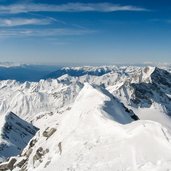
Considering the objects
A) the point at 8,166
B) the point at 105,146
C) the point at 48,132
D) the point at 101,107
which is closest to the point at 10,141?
the point at 8,166

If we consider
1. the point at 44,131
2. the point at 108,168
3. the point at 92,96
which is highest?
the point at 108,168

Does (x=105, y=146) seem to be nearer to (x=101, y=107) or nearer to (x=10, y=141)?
(x=101, y=107)

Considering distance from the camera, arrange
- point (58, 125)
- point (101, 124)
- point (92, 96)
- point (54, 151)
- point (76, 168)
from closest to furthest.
→ point (76, 168)
point (101, 124)
point (54, 151)
point (58, 125)
point (92, 96)

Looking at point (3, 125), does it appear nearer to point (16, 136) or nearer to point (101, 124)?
point (16, 136)

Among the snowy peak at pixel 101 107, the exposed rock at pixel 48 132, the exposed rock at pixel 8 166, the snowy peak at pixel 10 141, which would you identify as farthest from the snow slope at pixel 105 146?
the snowy peak at pixel 10 141

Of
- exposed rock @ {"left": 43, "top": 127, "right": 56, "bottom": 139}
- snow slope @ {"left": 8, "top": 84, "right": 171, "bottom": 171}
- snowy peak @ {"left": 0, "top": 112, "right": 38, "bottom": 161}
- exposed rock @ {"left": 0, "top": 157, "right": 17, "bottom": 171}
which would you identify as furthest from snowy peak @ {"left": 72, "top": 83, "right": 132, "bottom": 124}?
snowy peak @ {"left": 0, "top": 112, "right": 38, "bottom": 161}

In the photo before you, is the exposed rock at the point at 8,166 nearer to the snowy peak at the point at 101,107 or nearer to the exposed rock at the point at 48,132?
the exposed rock at the point at 48,132

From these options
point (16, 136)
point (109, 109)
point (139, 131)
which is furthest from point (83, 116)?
→ point (16, 136)

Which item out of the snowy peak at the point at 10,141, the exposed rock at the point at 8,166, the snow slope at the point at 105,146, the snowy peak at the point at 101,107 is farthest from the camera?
the snowy peak at the point at 10,141
